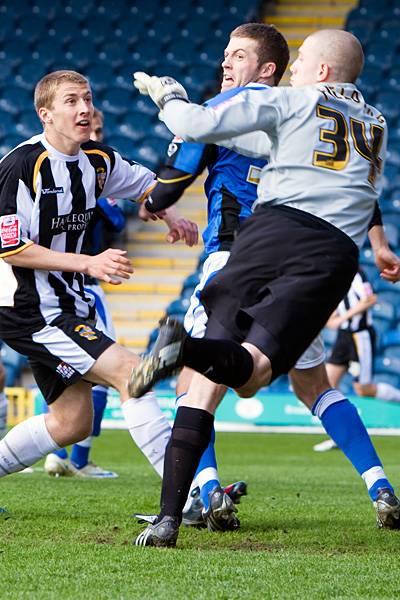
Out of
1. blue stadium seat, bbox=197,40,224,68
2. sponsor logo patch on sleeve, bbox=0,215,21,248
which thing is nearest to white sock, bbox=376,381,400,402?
blue stadium seat, bbox=197,40,224,68

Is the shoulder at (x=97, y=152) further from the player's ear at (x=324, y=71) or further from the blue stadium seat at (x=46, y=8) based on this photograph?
the blue stadium seat at (x=46, y=8)

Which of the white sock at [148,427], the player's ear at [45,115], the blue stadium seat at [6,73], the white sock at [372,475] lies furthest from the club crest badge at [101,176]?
the blue stadium seat at [6,73]

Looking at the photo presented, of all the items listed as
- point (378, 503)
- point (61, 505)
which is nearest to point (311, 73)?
point (378, 503)

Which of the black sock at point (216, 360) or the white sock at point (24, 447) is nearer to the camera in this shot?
the black sock at point (216, 360)

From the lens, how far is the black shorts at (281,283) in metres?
3.69

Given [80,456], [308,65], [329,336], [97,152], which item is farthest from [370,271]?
[308,65]

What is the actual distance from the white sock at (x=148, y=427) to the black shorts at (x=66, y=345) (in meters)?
0.27

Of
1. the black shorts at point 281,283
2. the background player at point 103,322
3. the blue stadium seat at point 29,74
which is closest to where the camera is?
the black shorts at point 281,283

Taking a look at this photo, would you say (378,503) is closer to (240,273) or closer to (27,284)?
(240,273)

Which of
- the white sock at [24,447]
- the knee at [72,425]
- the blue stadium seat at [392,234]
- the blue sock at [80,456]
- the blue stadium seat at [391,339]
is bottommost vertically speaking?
the blue stadium seat at [391,339]

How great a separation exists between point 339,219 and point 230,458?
596 cm

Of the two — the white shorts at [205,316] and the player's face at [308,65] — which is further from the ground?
the player's face at [308,65]

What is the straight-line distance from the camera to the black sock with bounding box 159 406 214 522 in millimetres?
3926

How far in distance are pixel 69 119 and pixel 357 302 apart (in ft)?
25.0
